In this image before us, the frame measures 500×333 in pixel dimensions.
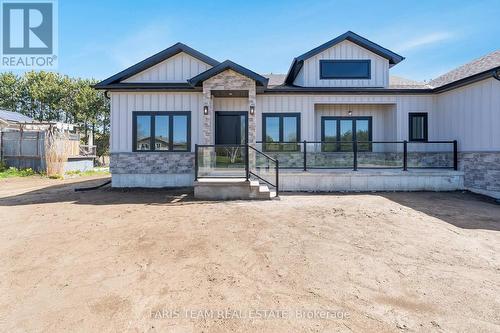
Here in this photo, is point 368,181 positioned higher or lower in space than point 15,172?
lower

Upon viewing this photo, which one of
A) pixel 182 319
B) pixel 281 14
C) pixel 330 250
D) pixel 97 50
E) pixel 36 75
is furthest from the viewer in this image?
pixel 36 75

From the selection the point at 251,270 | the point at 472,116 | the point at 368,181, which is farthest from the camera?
the point at 368,181

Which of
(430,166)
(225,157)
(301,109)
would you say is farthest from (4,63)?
(430,166)

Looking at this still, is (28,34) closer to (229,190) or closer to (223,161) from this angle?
(223,161)

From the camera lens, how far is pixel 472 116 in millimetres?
9875

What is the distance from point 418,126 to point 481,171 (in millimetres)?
3439

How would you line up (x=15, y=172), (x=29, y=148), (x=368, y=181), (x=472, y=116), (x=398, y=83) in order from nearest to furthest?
(x=472, y=116)
(x=368, y=181)
(x=398, y=83)
(x=15, y=172)
(x=29, y=148)

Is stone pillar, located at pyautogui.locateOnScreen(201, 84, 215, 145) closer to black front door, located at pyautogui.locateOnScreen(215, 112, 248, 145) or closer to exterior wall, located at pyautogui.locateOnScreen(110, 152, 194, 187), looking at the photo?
exterior wall, located at pyautogui.locateOnScreen(110, 152, 194, 187)

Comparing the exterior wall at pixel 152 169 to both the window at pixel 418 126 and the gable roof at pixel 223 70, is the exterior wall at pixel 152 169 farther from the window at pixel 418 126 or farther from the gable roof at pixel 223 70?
the window at pixel 418 126

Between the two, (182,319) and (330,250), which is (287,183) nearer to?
(330,250)

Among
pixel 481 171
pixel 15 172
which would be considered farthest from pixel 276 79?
pixel 15 172

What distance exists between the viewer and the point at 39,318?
2793mm

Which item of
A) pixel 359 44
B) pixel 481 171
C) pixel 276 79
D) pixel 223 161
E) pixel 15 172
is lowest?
pixel 15 172

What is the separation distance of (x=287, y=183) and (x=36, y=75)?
3806 cm
